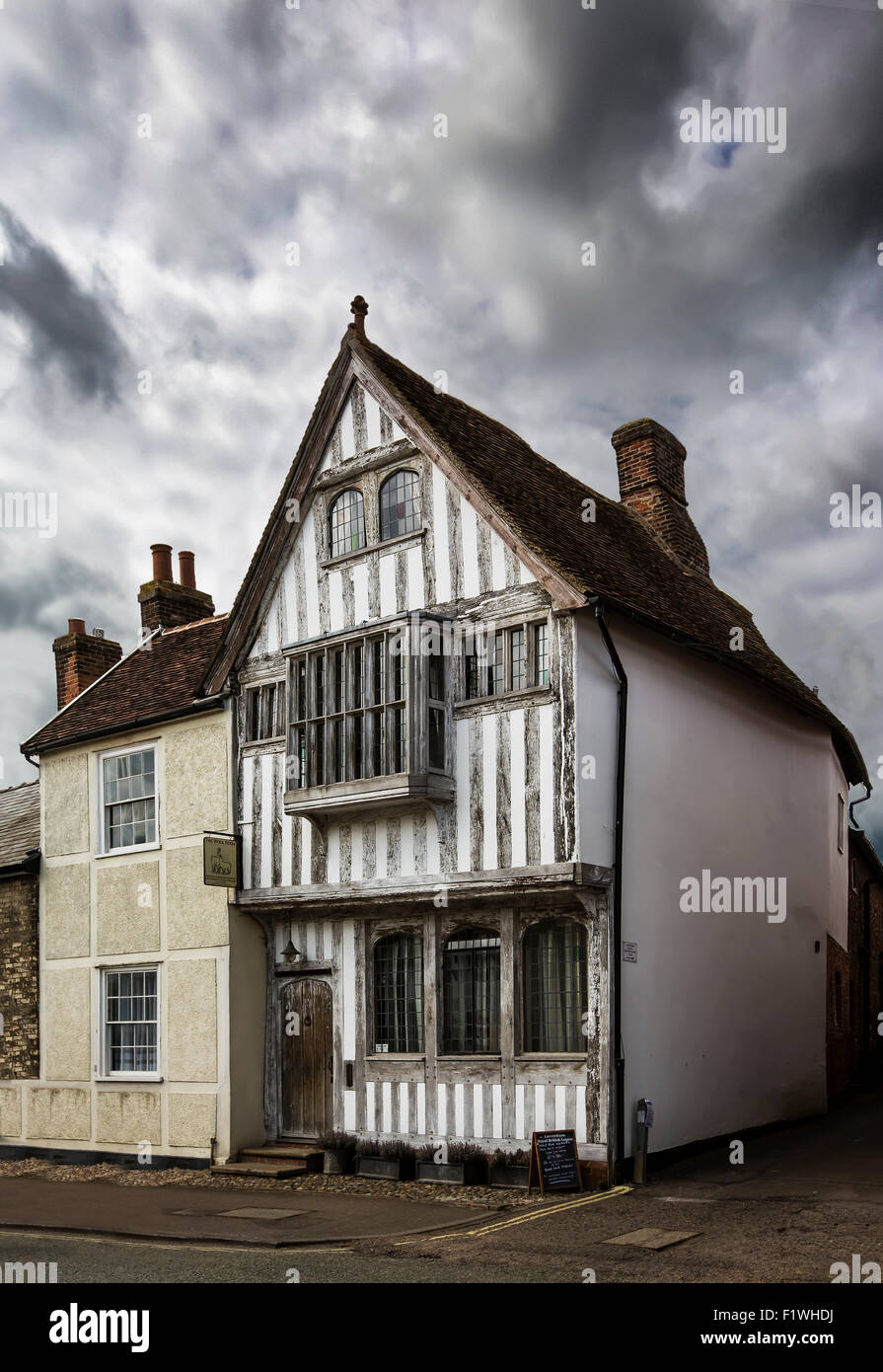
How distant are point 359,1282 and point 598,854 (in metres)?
5.74

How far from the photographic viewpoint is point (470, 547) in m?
14.4

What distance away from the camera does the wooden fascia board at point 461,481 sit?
13.4 metres

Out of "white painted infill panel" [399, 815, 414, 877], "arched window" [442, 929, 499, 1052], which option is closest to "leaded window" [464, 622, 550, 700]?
"white painted infill panel" [399, 815, 414, 877]

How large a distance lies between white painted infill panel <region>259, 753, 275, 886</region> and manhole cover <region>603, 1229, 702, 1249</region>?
271 inches

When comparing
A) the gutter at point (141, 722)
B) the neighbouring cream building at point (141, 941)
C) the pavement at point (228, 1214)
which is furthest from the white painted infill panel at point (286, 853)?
the pavement at point (228, 1214)

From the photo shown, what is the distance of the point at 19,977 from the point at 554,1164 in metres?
9.50

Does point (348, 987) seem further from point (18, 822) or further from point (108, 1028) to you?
point (18, 822)

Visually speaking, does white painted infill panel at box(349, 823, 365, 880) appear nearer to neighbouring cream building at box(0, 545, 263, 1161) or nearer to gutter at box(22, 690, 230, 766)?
neighbouring cream building at box(0, 545, 263, 1161)

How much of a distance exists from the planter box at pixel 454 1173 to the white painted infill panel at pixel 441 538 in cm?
609

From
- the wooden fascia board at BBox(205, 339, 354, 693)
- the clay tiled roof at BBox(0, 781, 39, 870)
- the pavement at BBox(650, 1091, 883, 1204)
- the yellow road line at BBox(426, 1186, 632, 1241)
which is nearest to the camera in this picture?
the yellow road line at BBox(426, 1186, 632, 1241)

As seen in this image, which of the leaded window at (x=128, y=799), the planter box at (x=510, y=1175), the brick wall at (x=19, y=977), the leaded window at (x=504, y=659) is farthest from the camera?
the brick wall at (x=19, y=977)

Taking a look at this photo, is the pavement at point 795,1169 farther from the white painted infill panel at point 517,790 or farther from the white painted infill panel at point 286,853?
the white painted infill panel at point 286,853

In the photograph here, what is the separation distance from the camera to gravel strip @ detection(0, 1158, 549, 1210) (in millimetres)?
12820

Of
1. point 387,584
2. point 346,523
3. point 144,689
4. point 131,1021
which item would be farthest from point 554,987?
point 144,689
